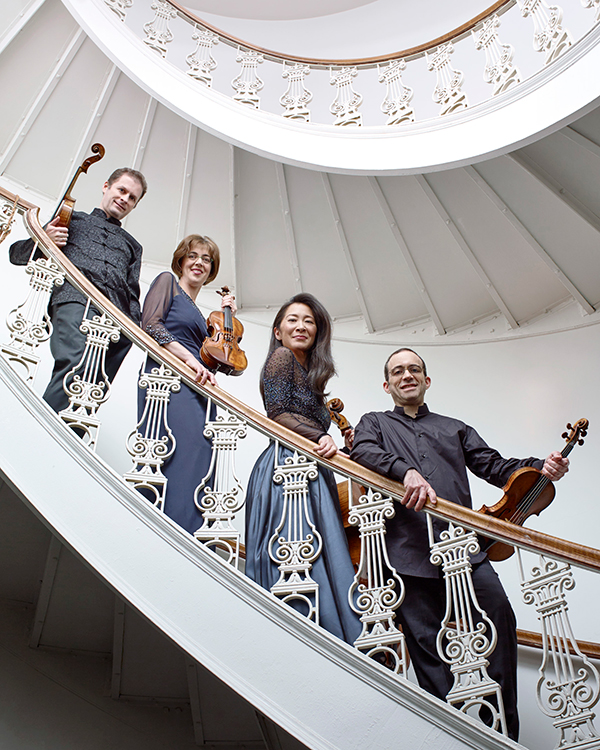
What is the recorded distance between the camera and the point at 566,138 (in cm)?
450

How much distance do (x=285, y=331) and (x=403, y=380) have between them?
0.59 metres

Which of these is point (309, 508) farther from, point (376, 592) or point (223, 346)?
point (223, 346)

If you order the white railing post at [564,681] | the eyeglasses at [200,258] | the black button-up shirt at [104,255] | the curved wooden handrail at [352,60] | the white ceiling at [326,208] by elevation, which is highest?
the curved wooden handrail at [352,60]

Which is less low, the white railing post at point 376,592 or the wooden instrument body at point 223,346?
the wooden instrument body at point 223,346

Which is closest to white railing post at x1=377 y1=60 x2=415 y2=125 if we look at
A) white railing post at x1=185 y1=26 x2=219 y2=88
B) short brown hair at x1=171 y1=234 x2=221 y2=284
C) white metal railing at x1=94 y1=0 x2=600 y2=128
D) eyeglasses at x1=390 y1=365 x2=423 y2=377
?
white metal railing at x1=94 y1=0 x2=600 y2=128

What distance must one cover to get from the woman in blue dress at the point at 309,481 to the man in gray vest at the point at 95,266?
0.75 metres

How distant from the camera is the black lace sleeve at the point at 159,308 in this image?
290cm

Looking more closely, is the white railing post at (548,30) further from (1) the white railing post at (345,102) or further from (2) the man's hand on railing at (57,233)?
(2) the man's hand on railing at (57,233)

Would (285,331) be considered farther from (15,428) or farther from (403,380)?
(15,428)

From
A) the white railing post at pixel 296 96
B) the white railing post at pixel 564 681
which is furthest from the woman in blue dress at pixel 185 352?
the white railing post at pixel 296 96

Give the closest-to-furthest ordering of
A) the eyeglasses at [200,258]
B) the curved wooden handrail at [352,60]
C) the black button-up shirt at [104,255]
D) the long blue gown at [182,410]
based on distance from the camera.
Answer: the long blue gown at [182,410]
the black button-up shirt at [104,255]
the eyeglasses at [200,258]
the curved wooden handrail at [352,60]

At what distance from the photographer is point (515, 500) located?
2416 mm

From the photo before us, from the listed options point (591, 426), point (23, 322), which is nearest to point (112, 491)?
point (23, 322)

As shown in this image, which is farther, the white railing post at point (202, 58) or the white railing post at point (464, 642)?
the white railing post at point (202, 58)
